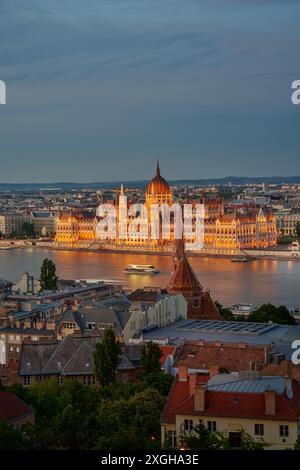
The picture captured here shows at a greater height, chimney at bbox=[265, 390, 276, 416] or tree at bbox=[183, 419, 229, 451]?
chimney at bbox=[265, 390, 276, 416]

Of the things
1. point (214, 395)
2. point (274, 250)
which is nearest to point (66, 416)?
point (214, 395)

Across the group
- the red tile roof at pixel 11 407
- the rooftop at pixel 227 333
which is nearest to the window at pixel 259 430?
the red tile roof at pixel 11 407

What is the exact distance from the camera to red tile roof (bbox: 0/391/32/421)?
5.07 meters

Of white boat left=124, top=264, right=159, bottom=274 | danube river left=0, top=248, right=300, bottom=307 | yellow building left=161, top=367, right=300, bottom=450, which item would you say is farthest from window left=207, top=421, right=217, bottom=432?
white boat left=124, top=264, right=159, bottom=274

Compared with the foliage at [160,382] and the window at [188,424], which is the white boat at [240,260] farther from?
the window at [188,424]

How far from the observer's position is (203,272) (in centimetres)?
2089

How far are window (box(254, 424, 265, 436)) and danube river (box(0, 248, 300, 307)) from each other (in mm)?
9924

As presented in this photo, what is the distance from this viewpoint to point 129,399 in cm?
546

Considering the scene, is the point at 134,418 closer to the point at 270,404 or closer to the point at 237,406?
the point at 237,406

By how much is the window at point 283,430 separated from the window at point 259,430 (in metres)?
0.07

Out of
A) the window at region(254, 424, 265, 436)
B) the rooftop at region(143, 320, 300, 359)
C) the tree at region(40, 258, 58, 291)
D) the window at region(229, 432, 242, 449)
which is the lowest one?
the window at region(229, 432, 242, 449)

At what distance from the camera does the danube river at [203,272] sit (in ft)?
53.1

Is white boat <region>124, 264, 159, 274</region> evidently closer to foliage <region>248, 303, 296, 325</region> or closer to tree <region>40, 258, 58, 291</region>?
tree <region>40, 258, 58, 291</region>
